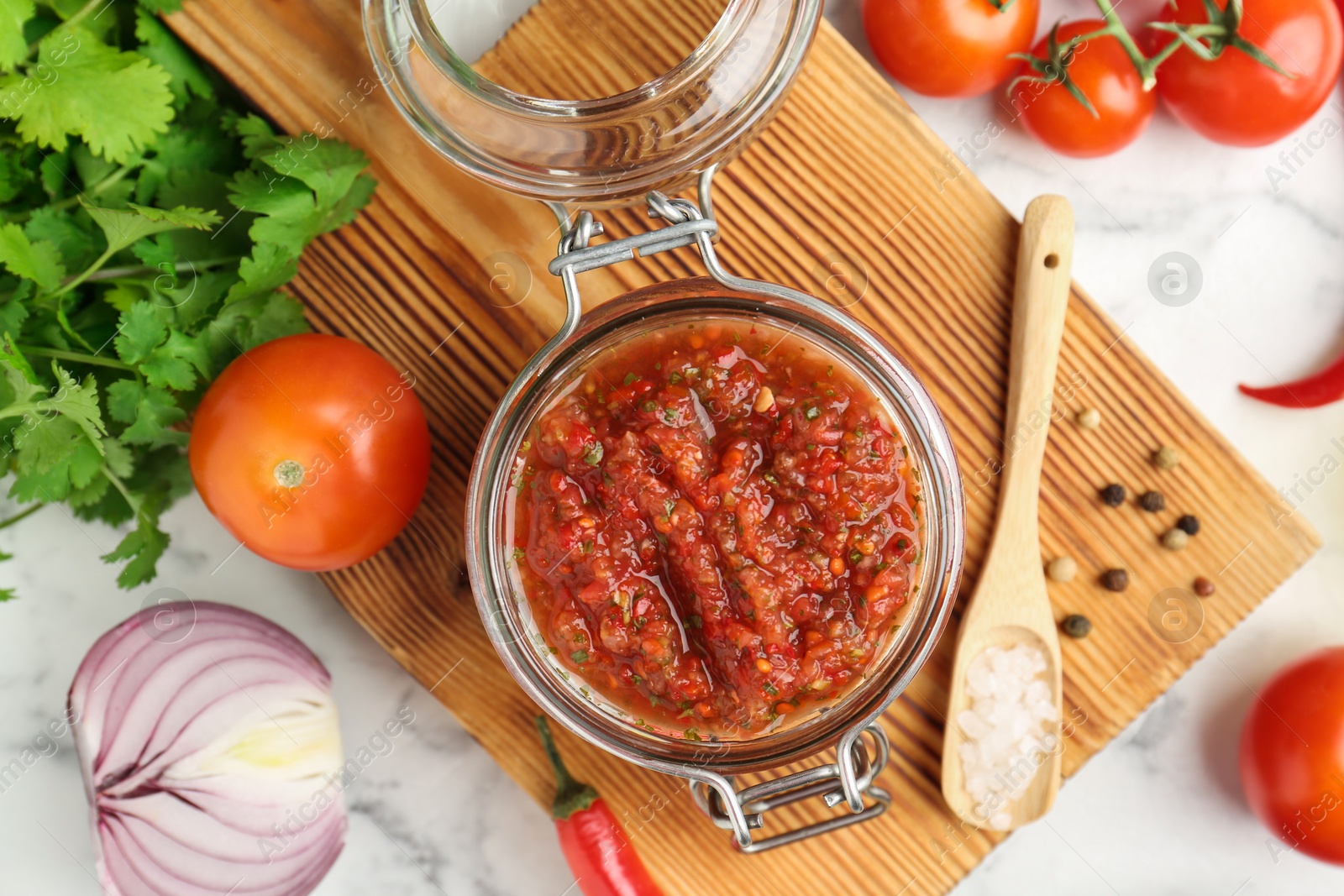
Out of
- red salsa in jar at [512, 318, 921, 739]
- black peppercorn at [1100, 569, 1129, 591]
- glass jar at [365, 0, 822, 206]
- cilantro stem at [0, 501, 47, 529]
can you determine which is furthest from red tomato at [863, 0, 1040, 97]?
cilantro stem at [0, 501, 47, 529]

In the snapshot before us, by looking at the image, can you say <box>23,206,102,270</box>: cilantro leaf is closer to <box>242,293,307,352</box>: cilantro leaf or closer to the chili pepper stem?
<box>242,293,307,352</box>: cilantro leaf

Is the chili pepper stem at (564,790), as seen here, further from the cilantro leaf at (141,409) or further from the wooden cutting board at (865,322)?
the cilantro leaf at (141,409)

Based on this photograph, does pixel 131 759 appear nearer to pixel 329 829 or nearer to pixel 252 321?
pixel 329 829

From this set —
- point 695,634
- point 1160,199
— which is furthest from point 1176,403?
point 695,634

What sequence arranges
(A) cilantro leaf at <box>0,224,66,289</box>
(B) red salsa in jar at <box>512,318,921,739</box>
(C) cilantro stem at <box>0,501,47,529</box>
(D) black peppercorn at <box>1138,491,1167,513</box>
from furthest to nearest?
(C) cilantro stem at <box>0,501,47,529</box>, (D) black peppercorn at <box>1138,491,1167,513</box>, (A) cilantro leaf at <box>0,224,66,289</box>, (B) red salsa in jar at <box>512,318,921,739</box>

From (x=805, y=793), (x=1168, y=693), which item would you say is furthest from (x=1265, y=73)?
(x=805, y=793)
